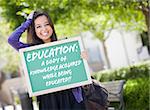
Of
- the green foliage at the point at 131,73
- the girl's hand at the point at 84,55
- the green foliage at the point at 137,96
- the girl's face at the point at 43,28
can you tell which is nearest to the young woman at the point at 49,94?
the girl's face at the point at 43,28

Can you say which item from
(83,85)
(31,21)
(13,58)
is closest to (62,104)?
(83,85)

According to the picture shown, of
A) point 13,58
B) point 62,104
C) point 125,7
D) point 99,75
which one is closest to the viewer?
point 62,104

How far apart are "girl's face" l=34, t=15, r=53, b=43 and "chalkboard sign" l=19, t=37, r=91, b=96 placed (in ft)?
0.29

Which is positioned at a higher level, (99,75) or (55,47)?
(55,47)

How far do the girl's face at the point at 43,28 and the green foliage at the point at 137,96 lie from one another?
4877mm

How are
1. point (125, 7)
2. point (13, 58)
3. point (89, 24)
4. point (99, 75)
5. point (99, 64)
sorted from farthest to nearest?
point (99, 64), point (13, 58), point (89, 24), point (99, 75), point (125, 7)

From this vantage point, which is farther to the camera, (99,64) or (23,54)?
(99,64)

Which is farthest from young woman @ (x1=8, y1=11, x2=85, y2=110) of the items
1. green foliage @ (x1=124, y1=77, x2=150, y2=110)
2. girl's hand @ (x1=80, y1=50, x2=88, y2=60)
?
green foliage @ (x1=124, y1=77, x2=150, y2=110)

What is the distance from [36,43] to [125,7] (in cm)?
614

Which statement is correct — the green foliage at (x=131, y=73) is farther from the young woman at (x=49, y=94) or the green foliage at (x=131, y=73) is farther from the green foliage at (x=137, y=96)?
the young woman at (x=49, y=94)

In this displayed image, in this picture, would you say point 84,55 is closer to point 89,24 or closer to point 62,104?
point 62,104

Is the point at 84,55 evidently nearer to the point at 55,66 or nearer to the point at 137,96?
the point at 55,66

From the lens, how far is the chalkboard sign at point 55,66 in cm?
464

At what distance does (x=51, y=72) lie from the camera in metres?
4.73
